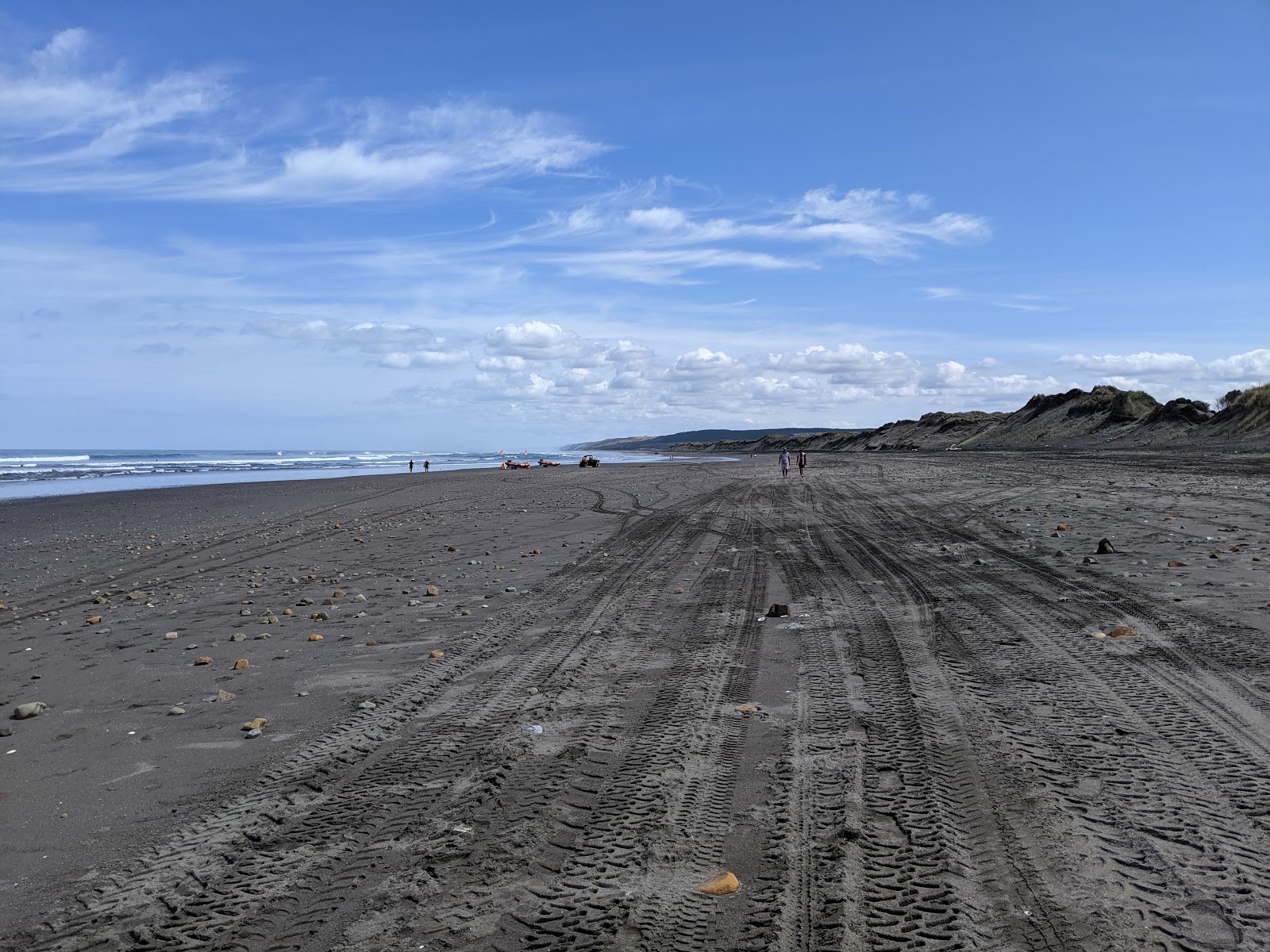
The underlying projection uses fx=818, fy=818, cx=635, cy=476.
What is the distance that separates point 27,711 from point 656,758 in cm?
470

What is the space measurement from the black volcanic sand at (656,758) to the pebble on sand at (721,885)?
0.08 m

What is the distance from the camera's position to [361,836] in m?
3.89

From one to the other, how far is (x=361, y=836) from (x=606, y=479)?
3411 centimetres

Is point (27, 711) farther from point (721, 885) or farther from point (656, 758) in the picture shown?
point (721, 885)

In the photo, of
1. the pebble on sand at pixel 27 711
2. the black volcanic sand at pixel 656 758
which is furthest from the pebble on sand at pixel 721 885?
the pebble on sand at pixel 27 711

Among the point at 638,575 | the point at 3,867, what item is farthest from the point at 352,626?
the point at 3,867

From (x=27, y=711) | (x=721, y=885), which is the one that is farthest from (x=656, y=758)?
(x=27, y=711)

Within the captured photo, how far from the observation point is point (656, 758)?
4785 mm

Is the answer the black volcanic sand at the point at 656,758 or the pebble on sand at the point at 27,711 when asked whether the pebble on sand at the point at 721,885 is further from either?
the pebble on sand at the point at 27,711

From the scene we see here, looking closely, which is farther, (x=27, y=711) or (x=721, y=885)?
(x=27, y=711)

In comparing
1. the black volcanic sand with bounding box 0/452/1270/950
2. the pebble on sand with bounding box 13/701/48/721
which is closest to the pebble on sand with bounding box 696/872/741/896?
the black volcanic sand with bounding box 0/452/1270/950

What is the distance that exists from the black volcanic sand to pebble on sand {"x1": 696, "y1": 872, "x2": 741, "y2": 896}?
8cm

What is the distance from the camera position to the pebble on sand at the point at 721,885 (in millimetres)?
3320

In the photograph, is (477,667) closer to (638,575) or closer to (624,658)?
(624,658)
